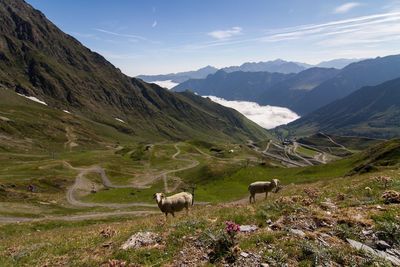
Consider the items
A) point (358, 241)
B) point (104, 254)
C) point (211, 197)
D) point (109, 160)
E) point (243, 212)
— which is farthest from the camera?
point (109, 160)

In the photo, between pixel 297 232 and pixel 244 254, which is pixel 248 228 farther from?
pixel 244 254

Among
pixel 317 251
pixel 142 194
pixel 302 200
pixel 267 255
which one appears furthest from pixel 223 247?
pixel 142 194

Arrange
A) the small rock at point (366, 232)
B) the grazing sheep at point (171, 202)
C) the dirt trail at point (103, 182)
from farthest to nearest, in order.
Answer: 1. the dirt trail at point (103, 182)
2. the grazing sheep at point (171, 202)
3. the small rock at point (366, 232)

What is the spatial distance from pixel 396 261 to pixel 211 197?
76314mm

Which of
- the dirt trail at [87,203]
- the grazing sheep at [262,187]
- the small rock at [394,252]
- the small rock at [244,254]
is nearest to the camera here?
the small rock at [394,252]

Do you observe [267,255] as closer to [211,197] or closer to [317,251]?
[317,251]

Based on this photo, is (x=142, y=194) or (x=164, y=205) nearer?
(x=164, y=205)

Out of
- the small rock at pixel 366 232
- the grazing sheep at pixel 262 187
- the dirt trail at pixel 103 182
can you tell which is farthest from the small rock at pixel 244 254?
the dirt trail at pixel 103 182

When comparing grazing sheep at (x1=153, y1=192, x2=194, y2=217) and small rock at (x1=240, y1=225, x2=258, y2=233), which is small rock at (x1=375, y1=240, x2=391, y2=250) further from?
grazing sheep at (x1=153, y1=192, x2=194, y2=217)

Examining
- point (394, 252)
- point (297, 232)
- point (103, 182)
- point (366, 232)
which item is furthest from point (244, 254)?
point (103, 182)

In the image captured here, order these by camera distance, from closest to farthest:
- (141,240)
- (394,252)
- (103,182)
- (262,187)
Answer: (394,252)
(141,240)
(262,187)
(103,182)

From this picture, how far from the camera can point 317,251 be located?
44.8ft

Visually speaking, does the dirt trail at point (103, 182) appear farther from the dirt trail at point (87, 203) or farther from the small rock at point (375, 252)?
the small rock at point (375, 252)

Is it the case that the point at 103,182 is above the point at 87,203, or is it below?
below
